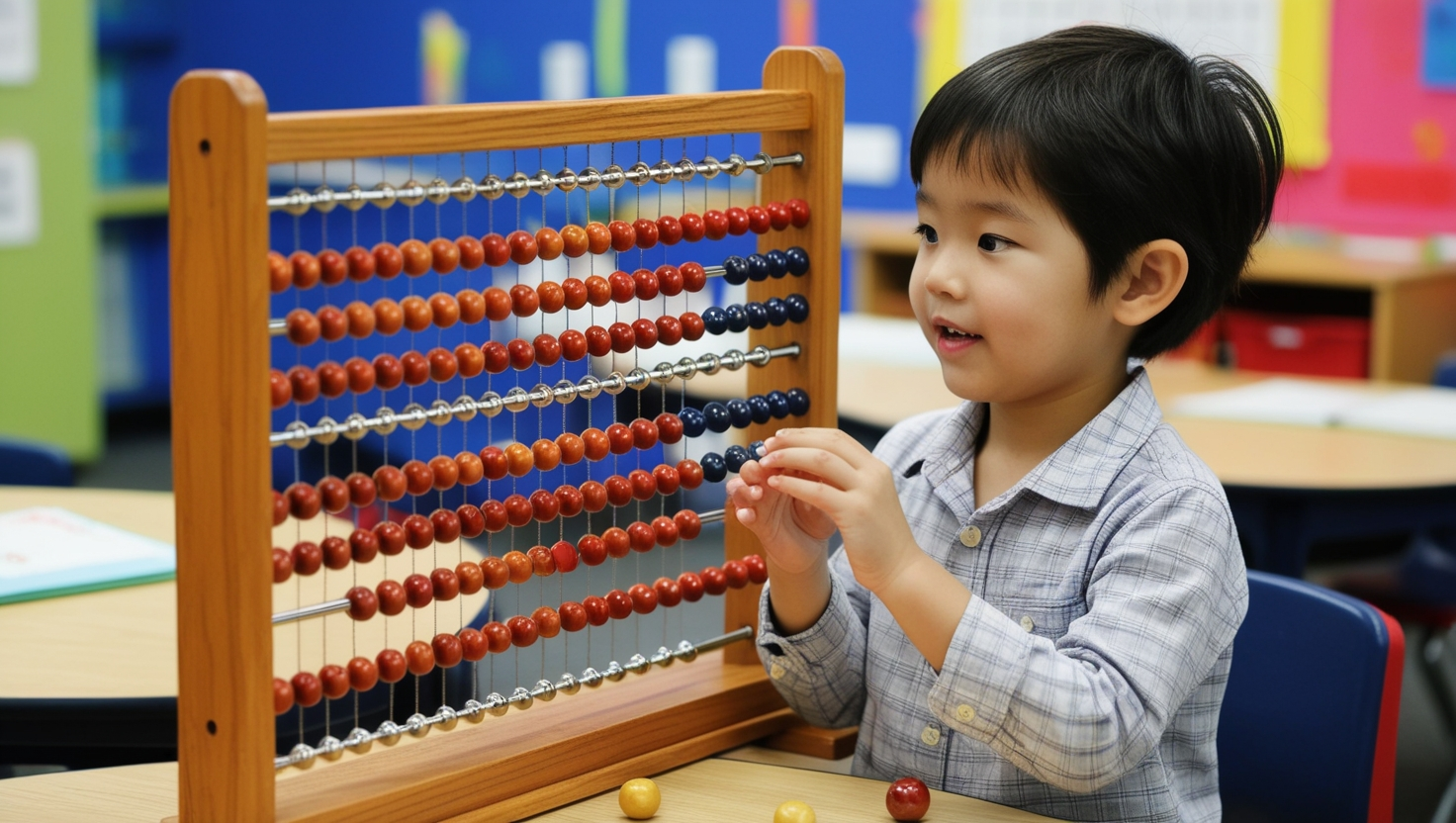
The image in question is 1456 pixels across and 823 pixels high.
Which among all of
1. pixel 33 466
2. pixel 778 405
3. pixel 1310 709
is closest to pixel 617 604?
pixel 778 405

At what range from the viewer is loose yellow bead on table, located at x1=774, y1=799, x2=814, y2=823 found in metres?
1.23

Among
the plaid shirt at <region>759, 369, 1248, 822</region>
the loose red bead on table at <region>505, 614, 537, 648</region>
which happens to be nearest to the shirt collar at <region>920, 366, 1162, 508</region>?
the plaid shirt at <region>759, 369, 1248, 822</region>

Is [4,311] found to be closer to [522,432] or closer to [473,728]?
[522,432]

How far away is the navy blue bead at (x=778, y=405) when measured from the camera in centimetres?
147

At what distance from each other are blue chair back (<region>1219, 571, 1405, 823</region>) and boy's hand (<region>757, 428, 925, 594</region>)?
649 mm

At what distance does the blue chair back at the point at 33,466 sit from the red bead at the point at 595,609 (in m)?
1.58

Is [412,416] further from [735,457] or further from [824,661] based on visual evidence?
[824,661]

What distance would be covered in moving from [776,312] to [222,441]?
57 centimetres

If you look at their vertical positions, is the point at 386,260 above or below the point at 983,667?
above

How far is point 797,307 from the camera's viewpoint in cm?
148

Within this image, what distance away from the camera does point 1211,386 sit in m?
3.57

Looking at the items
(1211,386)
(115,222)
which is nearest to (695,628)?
(1211,386)

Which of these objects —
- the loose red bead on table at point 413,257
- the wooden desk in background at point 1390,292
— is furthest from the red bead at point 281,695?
the wooden desk in background at point 1390,292

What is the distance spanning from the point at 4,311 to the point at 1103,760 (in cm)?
532
